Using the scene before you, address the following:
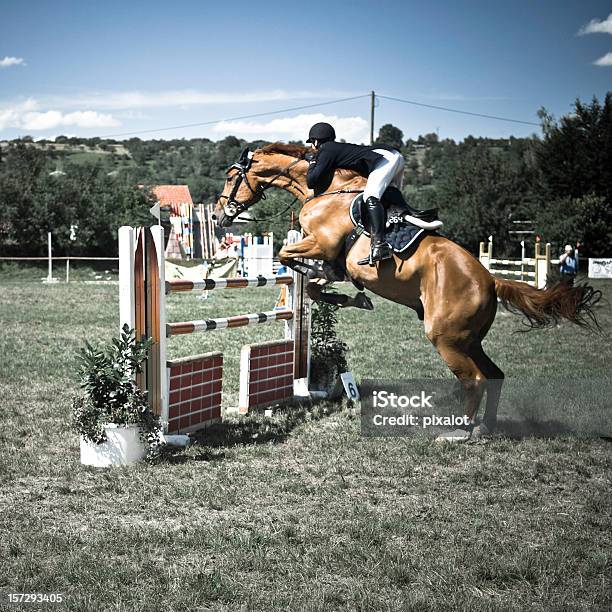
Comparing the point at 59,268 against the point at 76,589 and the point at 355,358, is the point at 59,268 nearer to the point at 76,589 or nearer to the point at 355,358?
the point at 355,358

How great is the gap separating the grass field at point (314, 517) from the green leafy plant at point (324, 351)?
0.62m

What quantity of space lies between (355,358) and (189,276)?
544 inches

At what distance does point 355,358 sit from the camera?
1009 cm

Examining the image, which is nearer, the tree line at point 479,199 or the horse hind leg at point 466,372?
the horse hind leg at point 466,372

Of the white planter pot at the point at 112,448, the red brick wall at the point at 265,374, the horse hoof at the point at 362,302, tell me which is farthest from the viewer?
the red brick wall at the point at 265,374

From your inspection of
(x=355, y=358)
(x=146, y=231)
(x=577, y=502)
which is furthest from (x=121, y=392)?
(x=355, y=358)

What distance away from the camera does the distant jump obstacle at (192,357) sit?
17.9ft

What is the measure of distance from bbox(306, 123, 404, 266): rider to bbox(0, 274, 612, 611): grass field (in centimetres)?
159

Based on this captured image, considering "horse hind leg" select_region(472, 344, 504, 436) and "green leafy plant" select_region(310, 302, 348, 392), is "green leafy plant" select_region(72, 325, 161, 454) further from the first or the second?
"green leafy plant" select_region(310, 302, 348, 392)

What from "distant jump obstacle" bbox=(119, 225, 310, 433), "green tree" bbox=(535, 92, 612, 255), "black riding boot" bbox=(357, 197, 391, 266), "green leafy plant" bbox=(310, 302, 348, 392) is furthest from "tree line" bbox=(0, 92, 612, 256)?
"black riding boot" bbox=(357, 197, 391, 266)

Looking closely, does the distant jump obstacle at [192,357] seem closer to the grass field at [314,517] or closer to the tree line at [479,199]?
the grass field at [314,517]

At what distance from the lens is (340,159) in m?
6.29

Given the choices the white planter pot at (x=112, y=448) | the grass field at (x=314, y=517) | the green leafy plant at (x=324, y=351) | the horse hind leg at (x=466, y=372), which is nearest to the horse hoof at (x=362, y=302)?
the horse hind leg at (x=466, y=372)

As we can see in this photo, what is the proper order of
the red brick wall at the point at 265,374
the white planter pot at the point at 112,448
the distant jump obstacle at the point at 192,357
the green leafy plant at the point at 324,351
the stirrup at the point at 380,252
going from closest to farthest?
the white planter pot at the point at 112,448 → the distant jump obstacle at the point at 192,357 → the stirrup at the point at 380,252 → the red brick wall at the point at 265,374 → the green leafy plant at the point at 324,351
